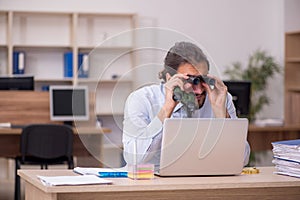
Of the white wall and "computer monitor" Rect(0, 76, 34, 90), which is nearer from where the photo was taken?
"computer monitor" Rect(0, 76, 34, 90)

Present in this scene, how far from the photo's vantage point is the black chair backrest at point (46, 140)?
18.2 ft

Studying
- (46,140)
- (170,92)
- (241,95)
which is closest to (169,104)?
(170,92)

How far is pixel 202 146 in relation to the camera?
2.50m

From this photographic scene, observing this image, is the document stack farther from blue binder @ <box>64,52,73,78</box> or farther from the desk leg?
blue binder @ <box>64,52,73,78</box>

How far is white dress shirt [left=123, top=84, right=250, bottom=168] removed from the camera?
2545 mm

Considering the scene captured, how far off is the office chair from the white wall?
2575 millimetres

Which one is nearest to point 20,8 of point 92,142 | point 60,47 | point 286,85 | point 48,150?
point 60,47

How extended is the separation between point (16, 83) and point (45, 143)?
87cm

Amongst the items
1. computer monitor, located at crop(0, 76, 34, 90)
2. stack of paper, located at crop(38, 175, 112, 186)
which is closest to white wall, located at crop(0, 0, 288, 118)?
computer monitor, located at crop(0, 76, 34, 90)

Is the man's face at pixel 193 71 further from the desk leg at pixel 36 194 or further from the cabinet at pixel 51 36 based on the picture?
the cabinet at pixel 51 36

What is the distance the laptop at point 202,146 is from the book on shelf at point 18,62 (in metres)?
5.27

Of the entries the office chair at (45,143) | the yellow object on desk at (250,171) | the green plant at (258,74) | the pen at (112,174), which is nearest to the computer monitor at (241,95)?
the green plant at (258,74)

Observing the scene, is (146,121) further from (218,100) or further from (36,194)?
(36,194)

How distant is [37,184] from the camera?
2.38m
